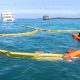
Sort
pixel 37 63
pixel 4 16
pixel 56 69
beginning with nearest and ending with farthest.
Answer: pixel 56 69, pixel 37 63, pixel 4 16

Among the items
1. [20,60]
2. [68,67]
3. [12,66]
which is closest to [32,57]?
[20,60]

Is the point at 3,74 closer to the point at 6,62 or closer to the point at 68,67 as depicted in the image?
the point at 6,62

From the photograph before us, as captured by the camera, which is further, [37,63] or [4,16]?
[4,16]

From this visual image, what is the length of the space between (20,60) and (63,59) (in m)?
5.01

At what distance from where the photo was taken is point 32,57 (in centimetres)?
2958

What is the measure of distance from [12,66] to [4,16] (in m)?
157

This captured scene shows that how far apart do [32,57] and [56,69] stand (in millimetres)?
5064

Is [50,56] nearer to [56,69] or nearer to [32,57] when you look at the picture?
[32,57]

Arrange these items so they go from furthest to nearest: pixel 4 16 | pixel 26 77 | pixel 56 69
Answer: pixel 4 16
pixel 56 69
pixel 26 77

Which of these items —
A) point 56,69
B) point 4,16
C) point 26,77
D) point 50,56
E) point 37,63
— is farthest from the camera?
point 4,16

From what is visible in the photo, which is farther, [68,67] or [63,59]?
[63,59]

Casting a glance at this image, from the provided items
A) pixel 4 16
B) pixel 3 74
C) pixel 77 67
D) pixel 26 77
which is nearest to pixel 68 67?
pixel 77 67

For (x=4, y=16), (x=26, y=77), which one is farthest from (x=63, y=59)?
(x=4, y=16)

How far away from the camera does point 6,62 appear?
27953 mm
